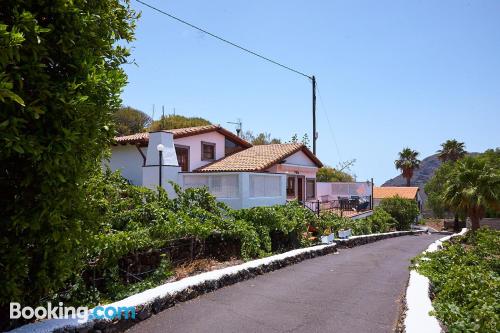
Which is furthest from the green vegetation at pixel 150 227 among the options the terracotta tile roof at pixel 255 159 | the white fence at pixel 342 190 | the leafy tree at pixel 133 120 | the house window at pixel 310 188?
the leafy tree at pixel 133 120

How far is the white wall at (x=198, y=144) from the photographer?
22922 mm

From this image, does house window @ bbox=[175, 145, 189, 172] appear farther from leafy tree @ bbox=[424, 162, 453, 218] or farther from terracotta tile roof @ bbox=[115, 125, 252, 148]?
leafy tree @ bbox=[424, 162, 453, 218]

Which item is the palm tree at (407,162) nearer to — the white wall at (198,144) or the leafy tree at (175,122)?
the leafy tree at (175,122)

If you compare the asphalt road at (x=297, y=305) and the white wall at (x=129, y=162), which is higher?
the white wall at (x=129, y=162)

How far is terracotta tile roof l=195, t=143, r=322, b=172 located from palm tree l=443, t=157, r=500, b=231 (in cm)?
915

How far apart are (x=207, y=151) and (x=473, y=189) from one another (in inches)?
605

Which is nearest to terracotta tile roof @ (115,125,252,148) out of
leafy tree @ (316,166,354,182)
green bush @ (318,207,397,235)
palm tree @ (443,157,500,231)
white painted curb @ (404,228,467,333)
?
green bush @ (318,207,397,235)

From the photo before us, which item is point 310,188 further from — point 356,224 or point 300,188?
point 356,224

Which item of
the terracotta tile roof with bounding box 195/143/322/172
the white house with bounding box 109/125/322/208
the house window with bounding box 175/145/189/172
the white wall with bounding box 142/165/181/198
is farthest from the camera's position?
the house window with bounding box 175/145/189/172

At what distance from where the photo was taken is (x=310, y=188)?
29.4m

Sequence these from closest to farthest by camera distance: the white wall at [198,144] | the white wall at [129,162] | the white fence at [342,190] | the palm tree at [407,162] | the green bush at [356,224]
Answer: the green bush at [356,224]
the white wall at [129,162]
the white wall at [198,144]
the white fence at [342,190]
the palm tree at [407,162]

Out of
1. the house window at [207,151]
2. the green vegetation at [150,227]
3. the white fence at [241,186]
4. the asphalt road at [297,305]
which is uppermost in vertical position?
the house window at [207,151]

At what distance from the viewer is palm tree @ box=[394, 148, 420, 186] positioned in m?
66.4

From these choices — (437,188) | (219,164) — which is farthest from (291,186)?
(437,188)
